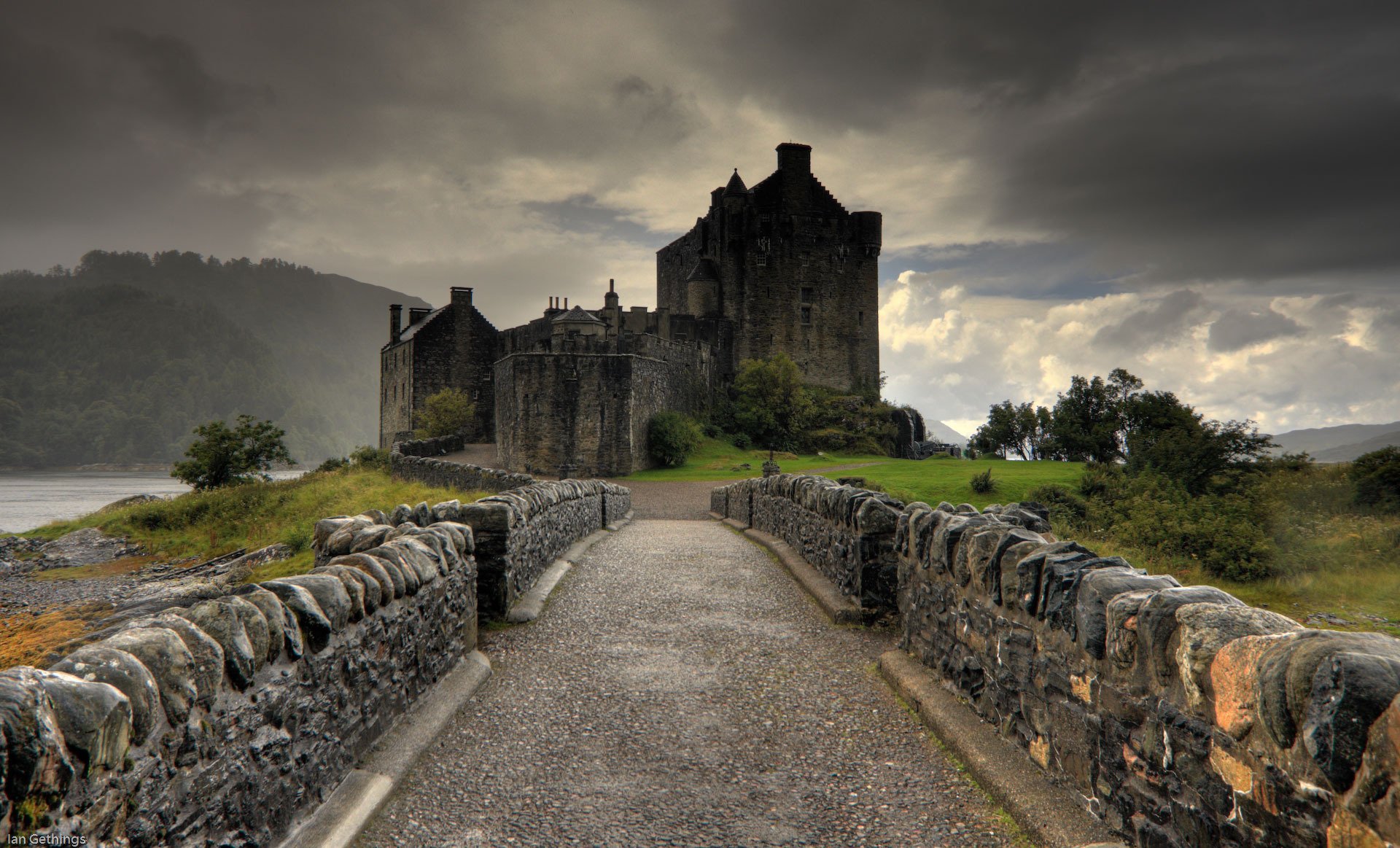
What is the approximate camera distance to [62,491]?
7044 centimetres

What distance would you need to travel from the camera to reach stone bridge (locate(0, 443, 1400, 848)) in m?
2.28

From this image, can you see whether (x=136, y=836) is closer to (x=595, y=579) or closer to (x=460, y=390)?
(x=595, y=579)

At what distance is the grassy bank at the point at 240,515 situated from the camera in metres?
22.3

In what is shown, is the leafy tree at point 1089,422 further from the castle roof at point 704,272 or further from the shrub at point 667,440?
the castle roof at point 704,272

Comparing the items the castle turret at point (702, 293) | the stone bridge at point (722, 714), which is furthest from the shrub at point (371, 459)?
the stone bridge at point (722, 714)

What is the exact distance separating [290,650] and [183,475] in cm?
3608

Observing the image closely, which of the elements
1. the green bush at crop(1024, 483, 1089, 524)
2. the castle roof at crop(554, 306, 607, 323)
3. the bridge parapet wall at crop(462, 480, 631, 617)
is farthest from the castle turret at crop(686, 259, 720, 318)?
the bridge parapet wall at crop(462, 480, 631, 617)

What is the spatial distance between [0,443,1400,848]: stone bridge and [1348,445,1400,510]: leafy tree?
1705 centimetres

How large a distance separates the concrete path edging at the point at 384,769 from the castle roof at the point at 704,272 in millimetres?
53053

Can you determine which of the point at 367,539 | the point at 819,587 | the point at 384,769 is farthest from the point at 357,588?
the point at 819,587

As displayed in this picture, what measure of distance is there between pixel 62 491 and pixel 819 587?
8609 cm

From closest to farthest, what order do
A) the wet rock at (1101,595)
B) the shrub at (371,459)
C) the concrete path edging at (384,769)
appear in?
the wet rock at (1101,595) < the concrete path edging at (384,769) < the shrub at (371,459)

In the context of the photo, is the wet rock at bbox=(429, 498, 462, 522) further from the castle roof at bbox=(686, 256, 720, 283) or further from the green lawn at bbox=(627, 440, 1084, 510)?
the castle roof at bbox=(686, 256, 720, 283)

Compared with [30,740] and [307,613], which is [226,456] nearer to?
[307,613]
